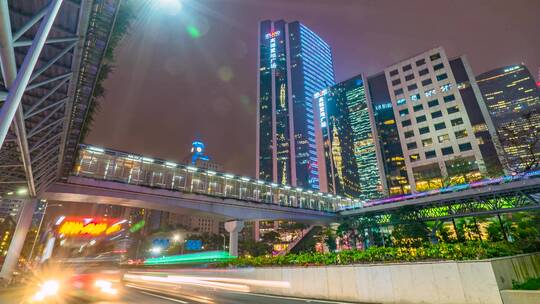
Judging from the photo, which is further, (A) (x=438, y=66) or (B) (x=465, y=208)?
(A) (x=438, y=66)

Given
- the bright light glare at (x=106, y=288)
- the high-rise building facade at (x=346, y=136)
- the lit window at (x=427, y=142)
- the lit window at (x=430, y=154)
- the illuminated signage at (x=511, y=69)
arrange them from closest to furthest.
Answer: the bright light glare at (x=106, y=288), the lit window at (x=430, y=154), the lit window at (x=427, y=142), the high-rise building facade at (x=346, y=136), the illuminated signage at (x=511, y=69)

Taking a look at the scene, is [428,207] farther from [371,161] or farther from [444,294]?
[371,161]

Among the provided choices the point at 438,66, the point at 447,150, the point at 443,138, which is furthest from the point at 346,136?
the point at 447,150

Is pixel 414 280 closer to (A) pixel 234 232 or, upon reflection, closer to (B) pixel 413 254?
(B) pixel 413 254

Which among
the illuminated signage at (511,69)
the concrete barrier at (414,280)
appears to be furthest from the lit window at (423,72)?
the illuminated signage at (511,69)

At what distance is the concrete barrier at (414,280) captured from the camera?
8.29 meters

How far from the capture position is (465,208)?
1752 inches

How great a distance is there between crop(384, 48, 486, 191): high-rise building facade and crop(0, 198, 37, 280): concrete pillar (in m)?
77.1

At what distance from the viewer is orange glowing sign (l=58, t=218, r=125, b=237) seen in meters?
22.5

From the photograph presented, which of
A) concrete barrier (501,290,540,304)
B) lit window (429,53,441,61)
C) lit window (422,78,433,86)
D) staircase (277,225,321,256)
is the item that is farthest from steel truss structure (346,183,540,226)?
lit window (429,53,441,61)

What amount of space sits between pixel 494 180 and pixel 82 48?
51.4m

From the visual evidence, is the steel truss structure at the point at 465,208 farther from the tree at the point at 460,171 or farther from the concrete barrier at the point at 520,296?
the concrete barrier at the point at 520,296

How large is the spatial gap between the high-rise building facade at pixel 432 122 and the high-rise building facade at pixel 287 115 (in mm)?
100595

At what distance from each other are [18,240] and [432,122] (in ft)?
294
